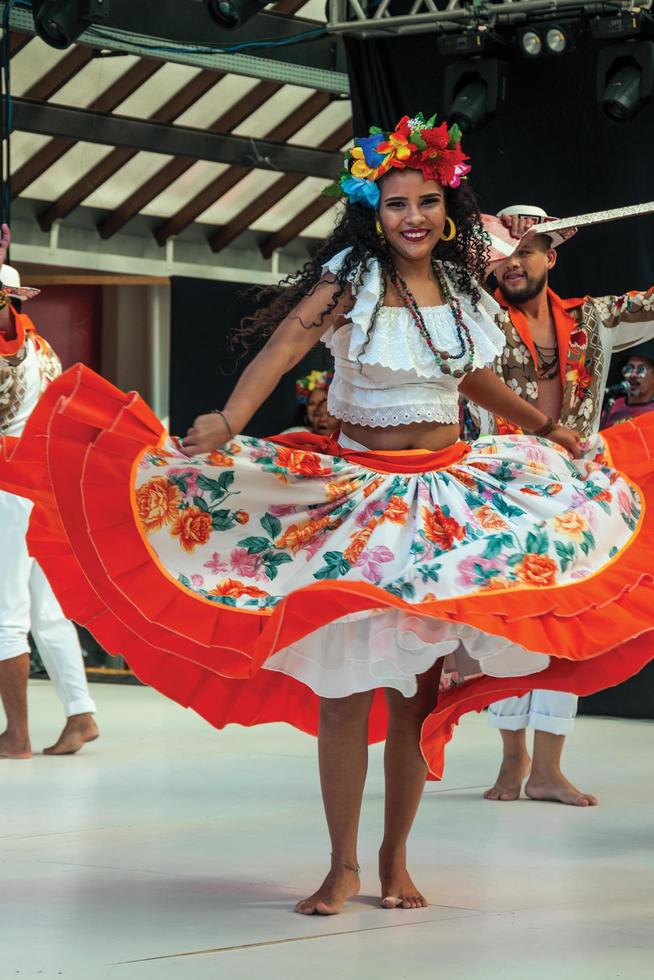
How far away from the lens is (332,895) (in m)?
3.10

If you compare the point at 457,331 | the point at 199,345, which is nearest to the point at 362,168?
the point at 457,331

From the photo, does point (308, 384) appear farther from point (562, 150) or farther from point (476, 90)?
point (476, 90)

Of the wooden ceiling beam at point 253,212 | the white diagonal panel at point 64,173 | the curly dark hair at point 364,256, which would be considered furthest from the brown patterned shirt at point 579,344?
the wooden ceiling beam at point 253,212

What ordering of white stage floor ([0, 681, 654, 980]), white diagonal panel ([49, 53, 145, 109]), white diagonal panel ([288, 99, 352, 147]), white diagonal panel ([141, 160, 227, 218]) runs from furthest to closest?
1. white diagonal panel ([141, 160, 227, 218])
2. white diagonal panel ([288, 99, 352, 147])
3. white diagonal panel ([49, 53, 145, 109])
4. white stage floor ([0, 681, 654, 980])

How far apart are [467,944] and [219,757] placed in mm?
2797

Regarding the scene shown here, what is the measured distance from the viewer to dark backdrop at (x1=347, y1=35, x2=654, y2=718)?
21.6 ft

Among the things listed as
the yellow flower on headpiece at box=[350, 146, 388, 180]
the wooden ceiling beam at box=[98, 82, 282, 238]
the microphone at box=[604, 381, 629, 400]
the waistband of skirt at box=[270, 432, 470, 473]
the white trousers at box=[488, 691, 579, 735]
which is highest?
the wooden ceiling beam at box=[98, 82, 282, 238]

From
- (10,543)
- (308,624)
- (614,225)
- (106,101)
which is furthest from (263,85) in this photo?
(308,624)

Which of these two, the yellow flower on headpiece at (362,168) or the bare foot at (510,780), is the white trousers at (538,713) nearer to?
the bare foot at (510,780)

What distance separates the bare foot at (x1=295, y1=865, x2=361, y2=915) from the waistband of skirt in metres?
0.77

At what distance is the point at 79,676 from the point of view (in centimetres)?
543

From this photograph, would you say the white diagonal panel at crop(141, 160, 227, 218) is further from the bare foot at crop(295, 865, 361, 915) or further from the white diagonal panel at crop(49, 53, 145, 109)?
the bare foot at crop(295, 865, 361, 915)

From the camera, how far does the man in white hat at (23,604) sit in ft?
17.3

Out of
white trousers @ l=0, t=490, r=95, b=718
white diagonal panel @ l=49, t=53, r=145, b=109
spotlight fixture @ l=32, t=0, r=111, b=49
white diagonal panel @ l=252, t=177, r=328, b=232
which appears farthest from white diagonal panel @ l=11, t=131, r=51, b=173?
white trousers @ l=0, t=490, r=95, b=718
